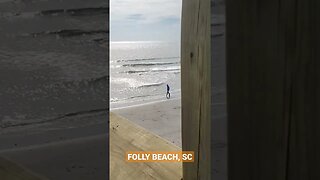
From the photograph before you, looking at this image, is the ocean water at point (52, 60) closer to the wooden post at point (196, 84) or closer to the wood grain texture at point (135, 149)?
the wooden post at point (196, 84)

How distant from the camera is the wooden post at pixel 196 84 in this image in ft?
2.85

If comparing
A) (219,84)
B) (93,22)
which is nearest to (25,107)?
(93,22)

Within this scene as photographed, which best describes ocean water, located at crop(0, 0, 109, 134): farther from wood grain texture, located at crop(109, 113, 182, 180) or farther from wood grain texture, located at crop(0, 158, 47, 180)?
wood grain texture, located at crop(109, 113, 182, 180)

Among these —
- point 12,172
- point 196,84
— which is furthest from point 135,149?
point 12,172

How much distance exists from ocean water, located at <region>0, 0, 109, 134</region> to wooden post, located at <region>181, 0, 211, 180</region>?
12.7 inches

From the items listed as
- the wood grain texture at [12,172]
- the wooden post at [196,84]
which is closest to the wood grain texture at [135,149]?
the wooden post at [196,84]

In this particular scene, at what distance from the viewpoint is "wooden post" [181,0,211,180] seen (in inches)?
34.2
